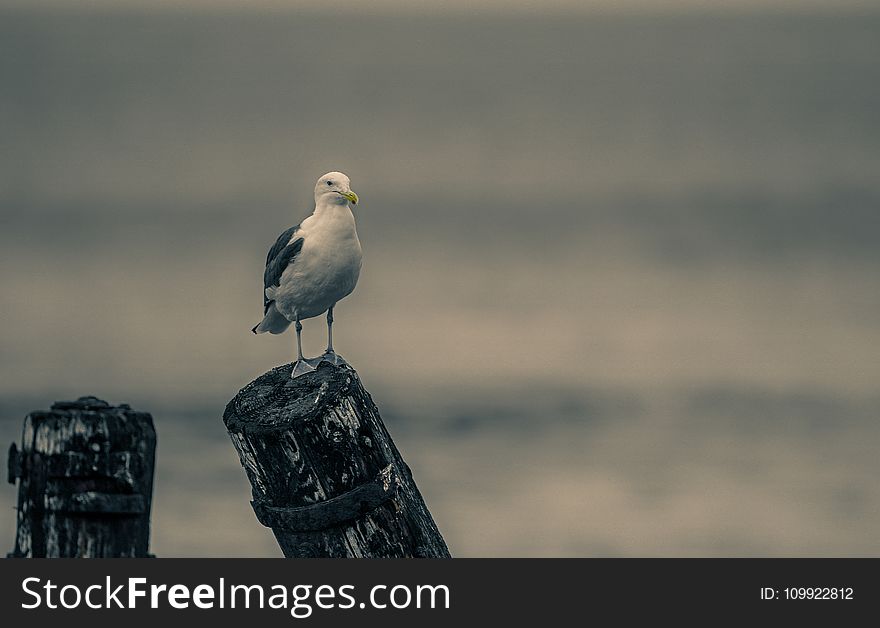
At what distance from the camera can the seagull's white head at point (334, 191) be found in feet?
29.8

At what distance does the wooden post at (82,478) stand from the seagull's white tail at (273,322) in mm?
4078

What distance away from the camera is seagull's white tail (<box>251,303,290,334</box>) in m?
9.69

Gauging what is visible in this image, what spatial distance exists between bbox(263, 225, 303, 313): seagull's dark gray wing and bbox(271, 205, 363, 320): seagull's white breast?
39mm

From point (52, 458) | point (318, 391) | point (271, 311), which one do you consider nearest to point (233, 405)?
point (318, 391)

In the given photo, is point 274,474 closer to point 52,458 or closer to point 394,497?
point 394,497

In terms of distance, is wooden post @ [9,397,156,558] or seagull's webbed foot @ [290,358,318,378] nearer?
wooden post @ [9,397,156,558]

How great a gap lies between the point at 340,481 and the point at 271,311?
3.50 m

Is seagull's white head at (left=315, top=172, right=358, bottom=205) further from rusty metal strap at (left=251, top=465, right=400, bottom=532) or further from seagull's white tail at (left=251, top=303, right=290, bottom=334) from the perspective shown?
rusty metal strap at (left=251, top=465, right=400, bottom=532)

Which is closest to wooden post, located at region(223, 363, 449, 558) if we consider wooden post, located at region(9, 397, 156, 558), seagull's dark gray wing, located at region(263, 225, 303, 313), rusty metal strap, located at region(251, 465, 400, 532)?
rusty metal strap, located at region(251, 465, 400, 532)

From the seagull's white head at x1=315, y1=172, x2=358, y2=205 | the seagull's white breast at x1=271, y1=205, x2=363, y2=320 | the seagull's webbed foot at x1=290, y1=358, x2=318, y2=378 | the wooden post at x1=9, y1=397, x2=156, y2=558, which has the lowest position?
the wooden post at x1=9, y1=397, x2=156, y2=558

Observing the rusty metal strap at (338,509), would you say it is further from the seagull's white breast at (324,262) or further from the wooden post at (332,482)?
the seagull's white breast at (324,262)

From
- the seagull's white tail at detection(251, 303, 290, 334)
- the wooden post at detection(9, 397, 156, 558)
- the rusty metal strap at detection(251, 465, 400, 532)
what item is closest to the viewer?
the wooden post at detection(9, 397, 156, 558)

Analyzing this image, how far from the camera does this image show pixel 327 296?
9.04 meters
